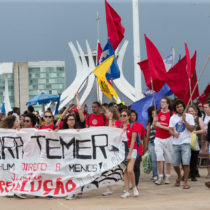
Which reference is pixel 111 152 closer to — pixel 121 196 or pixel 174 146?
pixel 121 196

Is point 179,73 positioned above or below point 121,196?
above

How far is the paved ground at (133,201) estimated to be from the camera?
342 inches

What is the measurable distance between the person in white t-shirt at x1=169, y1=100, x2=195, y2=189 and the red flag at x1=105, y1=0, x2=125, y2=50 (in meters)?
4.93

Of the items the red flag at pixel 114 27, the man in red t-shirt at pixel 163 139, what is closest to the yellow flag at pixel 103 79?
the man in red t-shirt at pixel 163 139

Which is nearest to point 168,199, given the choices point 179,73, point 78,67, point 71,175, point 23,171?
point 71,175

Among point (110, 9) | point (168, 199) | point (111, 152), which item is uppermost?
point (110, 9)

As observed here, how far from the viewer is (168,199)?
9.37 metres

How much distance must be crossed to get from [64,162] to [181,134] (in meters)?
2.43

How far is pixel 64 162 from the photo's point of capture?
394 inches

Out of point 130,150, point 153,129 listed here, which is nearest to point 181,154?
point 153,129

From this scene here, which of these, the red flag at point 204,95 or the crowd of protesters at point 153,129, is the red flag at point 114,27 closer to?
the red flag at point 204,95

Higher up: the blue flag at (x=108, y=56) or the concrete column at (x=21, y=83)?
the concrete column at (x=21, y=83)

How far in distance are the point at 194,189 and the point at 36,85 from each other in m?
82.8

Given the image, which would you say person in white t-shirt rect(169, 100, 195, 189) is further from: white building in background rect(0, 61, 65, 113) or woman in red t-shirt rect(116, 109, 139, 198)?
white building in background rect(0, 61, 65, 113)
